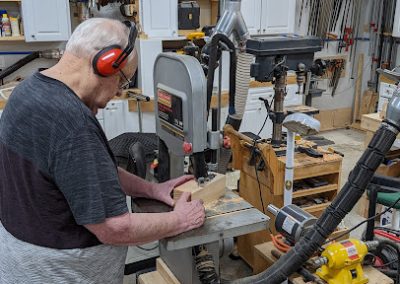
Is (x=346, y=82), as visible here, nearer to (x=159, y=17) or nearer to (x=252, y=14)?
(x=252, y=14)

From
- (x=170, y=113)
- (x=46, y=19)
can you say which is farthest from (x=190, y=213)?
(x=46, y=19)

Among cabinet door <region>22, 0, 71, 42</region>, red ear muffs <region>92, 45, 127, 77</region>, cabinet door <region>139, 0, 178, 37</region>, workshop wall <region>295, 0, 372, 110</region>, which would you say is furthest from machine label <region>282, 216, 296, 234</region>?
workshop wall <region>295, 0, 372, 110</region>

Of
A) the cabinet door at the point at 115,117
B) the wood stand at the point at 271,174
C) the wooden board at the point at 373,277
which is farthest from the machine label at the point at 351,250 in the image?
the cabinet door at the point at 115,117

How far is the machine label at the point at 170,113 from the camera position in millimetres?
1566

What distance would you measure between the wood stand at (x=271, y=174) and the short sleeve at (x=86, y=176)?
3.80 ft

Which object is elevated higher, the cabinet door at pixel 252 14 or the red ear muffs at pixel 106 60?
the cabinet door at pixel 252 14

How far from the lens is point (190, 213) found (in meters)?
1.42

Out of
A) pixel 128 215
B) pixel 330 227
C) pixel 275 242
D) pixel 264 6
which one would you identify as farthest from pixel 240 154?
pixel 264 6

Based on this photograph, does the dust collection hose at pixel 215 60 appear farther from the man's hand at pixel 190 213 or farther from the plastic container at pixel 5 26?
the plastic container at pixel 5 26

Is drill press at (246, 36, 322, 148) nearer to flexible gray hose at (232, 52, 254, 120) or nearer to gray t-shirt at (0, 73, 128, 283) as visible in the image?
flexible gray hose at (232, 52, 254, 120)

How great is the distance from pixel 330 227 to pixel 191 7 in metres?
2.64

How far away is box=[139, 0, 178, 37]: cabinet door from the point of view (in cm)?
339

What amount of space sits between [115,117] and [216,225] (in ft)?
7.41

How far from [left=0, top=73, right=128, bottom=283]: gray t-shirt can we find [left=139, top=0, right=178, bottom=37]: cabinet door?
2325mm
